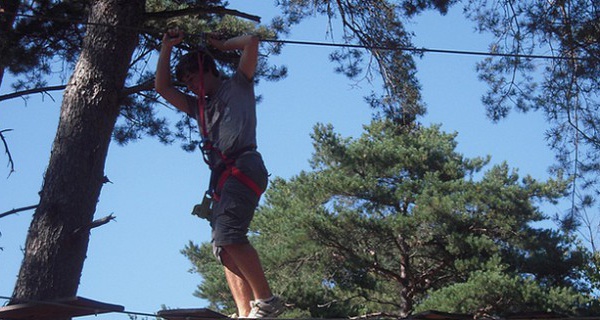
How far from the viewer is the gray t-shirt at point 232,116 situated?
4.73m

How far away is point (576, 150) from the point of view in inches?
332

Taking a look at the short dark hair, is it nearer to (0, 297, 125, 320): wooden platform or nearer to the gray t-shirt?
the gray t-shirt

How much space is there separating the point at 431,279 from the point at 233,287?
15.2 metres

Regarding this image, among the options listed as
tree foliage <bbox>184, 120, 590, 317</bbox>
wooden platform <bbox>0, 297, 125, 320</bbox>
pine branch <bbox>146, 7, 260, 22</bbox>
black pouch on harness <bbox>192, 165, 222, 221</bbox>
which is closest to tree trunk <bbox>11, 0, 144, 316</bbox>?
pine branch <bbox>146, 7, 260, 22</bbox>

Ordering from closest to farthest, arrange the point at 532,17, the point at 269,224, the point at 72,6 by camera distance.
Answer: the point at 532,17 → the point at 72,6 → the point at 269,224

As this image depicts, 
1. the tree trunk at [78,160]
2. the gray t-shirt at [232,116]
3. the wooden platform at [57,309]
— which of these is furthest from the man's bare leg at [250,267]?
the tree trunk at [78,160]

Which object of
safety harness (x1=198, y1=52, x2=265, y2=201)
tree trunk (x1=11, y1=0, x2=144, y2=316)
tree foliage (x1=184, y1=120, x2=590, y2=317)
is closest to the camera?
safety harness (x1=198, y1=52, x2=265, y2=201)

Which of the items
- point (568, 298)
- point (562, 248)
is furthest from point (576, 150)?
point (562, 248)

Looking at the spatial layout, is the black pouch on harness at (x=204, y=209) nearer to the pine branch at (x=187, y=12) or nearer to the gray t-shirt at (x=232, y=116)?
the gray t-shirt at (x=232, y=116)

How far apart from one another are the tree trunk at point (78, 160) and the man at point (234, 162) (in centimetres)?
130

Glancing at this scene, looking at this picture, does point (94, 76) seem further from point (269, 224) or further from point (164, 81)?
point (269, 224)

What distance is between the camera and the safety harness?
4645 mm

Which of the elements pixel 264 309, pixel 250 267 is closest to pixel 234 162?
pixel 250 267

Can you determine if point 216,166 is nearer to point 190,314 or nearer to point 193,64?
point 193,64
